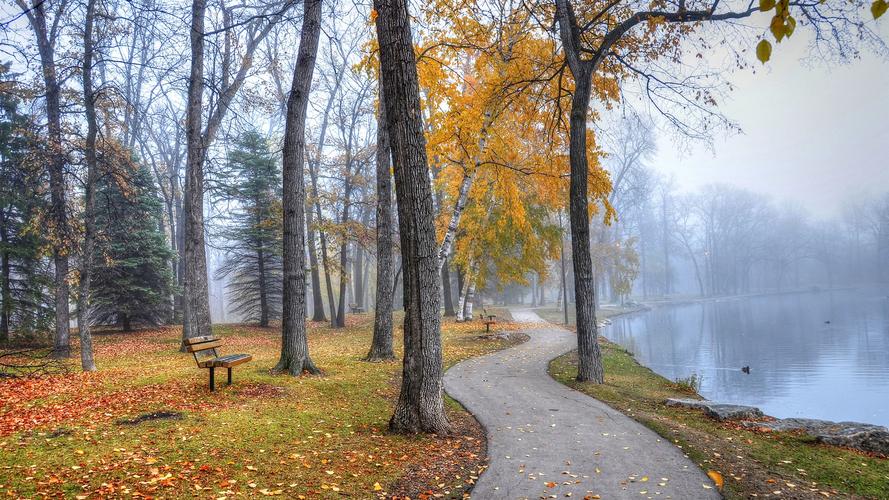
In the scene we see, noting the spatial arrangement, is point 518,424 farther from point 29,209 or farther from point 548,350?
point 29,209

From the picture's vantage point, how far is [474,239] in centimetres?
2114

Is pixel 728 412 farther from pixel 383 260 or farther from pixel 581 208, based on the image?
pixel 383 260

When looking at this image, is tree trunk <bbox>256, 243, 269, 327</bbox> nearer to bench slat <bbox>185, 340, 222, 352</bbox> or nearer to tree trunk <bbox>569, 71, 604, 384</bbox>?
bench slat <bbox>185, 340, 222, 352</bbox>

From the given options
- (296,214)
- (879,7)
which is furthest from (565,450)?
(296,214)

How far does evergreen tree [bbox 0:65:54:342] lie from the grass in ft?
46.5

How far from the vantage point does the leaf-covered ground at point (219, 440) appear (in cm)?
406

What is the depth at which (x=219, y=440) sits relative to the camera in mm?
5148

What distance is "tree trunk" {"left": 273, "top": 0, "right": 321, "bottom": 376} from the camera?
8.75 m

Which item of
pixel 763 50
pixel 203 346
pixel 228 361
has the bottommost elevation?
pixel 228 361

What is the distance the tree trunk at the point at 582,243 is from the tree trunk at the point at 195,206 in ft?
30.4

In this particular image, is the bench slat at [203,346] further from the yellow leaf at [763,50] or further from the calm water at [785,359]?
the calm water at [785,359]

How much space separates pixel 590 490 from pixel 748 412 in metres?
4.06

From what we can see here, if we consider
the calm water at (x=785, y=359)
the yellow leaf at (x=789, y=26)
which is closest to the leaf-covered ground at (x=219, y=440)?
the yellow leaf at (x=789, y=26)

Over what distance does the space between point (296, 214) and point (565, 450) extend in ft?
19.8
